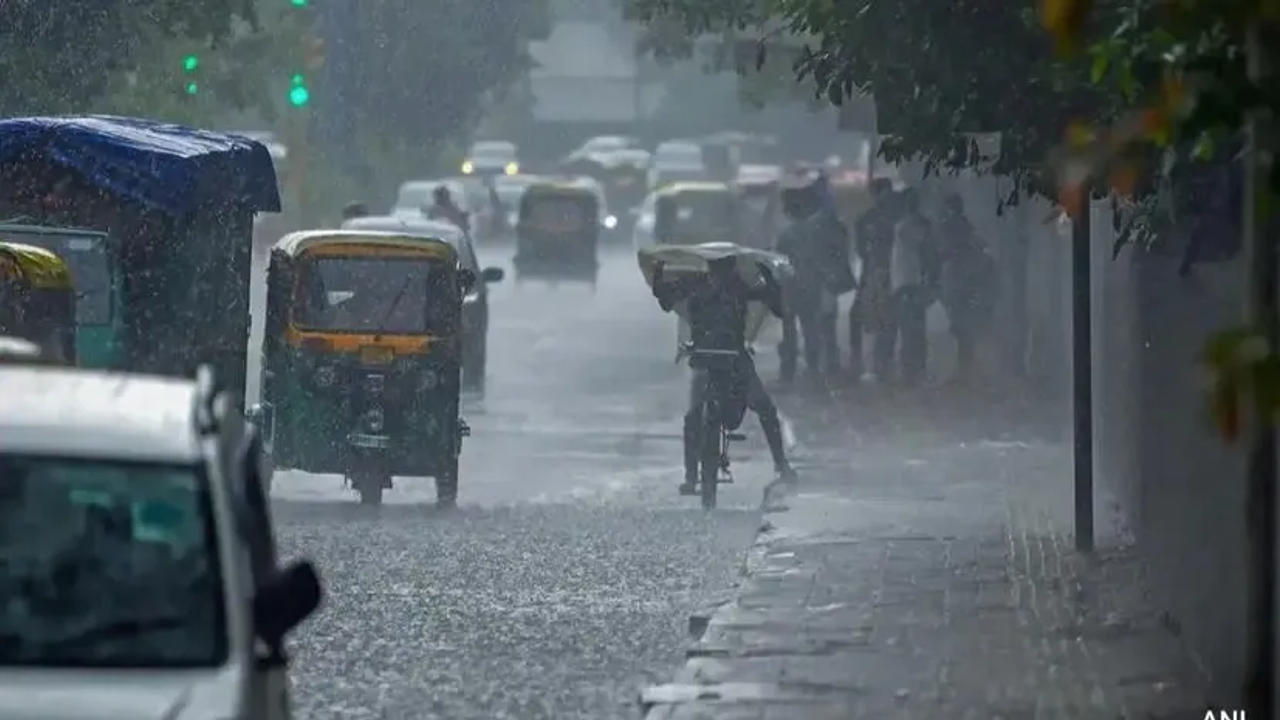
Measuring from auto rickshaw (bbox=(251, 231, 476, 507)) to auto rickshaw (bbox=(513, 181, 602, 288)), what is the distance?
3339 cm

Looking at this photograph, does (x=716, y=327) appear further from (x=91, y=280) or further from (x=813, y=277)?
(x=813, y=277)

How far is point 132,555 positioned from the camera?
6.59m

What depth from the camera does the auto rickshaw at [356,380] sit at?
64.8ft

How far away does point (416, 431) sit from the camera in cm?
1980

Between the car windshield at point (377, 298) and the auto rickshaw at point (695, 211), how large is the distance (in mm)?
29027

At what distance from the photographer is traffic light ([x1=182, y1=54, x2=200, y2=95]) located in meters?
37.5

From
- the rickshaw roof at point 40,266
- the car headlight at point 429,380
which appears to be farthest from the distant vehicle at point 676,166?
the rickshaw roof at point 40,266

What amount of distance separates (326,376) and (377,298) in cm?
107

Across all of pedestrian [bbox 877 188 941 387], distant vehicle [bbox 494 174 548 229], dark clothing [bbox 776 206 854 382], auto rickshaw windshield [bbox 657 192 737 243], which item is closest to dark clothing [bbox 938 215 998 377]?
pedestrian [bbox 877 188 941 387]

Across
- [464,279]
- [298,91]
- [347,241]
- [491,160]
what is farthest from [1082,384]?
[491,160]

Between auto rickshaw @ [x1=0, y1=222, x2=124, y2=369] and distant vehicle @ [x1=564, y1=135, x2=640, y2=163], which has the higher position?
auto rickshaw @ [x1=0, y1=222, x2=124, y2=369]

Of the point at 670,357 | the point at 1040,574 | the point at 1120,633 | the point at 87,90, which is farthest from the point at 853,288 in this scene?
the point at 1120,633

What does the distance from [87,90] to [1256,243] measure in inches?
885

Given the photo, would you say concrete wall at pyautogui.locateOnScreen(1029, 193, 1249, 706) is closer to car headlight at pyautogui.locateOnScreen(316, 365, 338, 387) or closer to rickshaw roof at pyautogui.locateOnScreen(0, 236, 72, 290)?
car headlight at pyautogui.locateOnScreen(316, 365, 338, 387)
